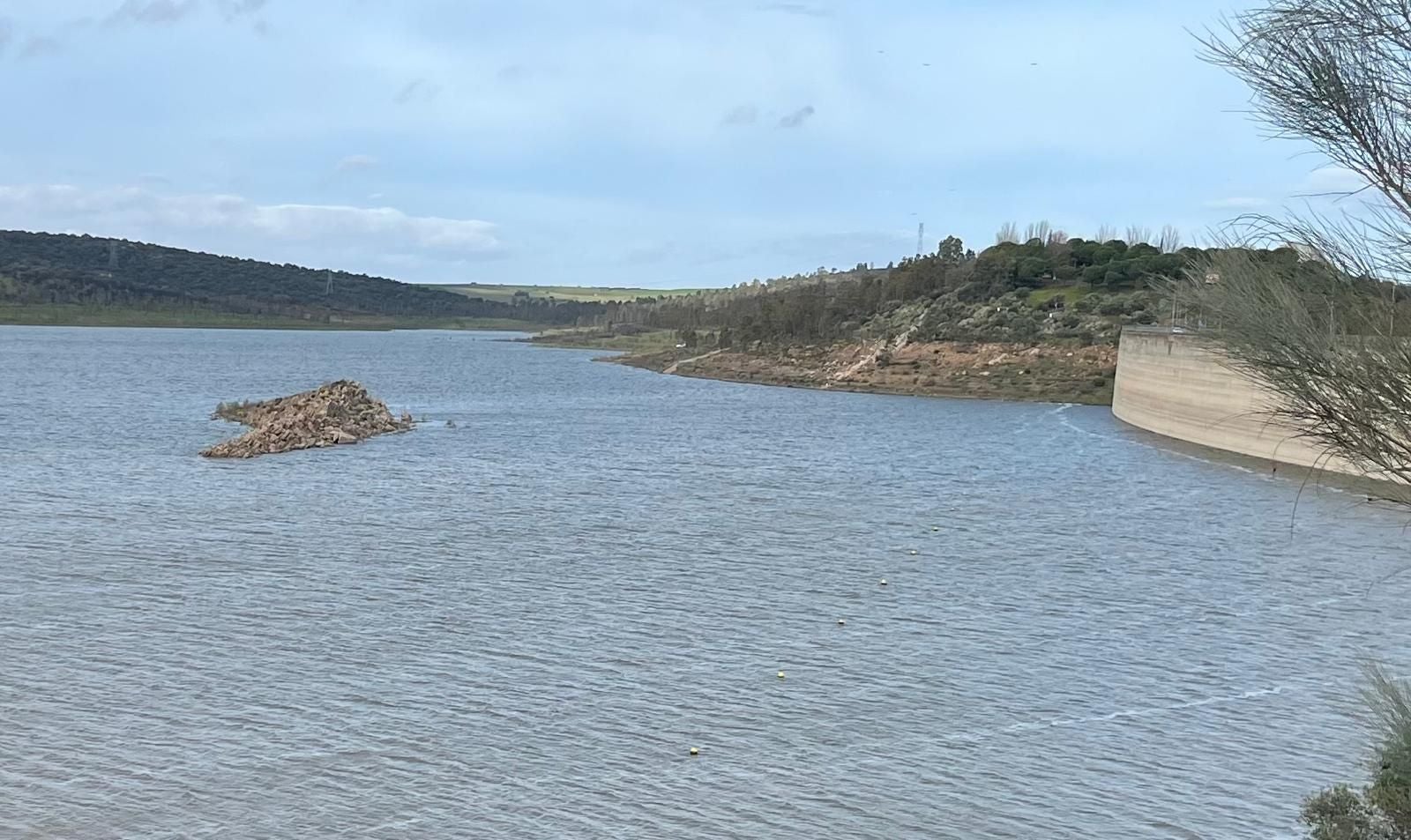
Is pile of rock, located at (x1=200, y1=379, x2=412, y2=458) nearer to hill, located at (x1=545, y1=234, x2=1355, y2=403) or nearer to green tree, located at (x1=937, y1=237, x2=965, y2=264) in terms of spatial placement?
hill, located at (x1=545, y1=234, x2=1355, y2=403)

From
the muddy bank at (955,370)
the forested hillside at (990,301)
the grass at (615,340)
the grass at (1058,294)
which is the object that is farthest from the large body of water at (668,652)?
the grass at (615,340)

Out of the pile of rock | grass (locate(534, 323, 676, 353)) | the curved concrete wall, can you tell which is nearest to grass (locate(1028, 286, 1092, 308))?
the curved concrete wall

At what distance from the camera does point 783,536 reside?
24.9 metres

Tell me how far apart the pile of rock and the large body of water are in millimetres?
3470

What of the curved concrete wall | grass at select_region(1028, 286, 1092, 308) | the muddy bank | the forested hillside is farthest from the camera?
grass at select_region(1028, 286, 1092, 308)

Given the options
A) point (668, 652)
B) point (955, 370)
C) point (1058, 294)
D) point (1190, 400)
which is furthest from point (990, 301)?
point (668, 652)

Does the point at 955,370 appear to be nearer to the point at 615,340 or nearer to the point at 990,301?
the point at 990,301

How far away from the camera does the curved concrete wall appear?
4428 centimetres

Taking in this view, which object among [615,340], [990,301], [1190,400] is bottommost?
[1190,400]

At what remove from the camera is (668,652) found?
15.8 metres

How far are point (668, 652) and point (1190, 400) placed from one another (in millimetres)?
41893

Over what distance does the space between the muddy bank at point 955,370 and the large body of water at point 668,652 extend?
46780mm

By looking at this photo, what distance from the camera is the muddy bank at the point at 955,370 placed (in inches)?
3233

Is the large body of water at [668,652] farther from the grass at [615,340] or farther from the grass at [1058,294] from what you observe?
the grass at [615,340]
